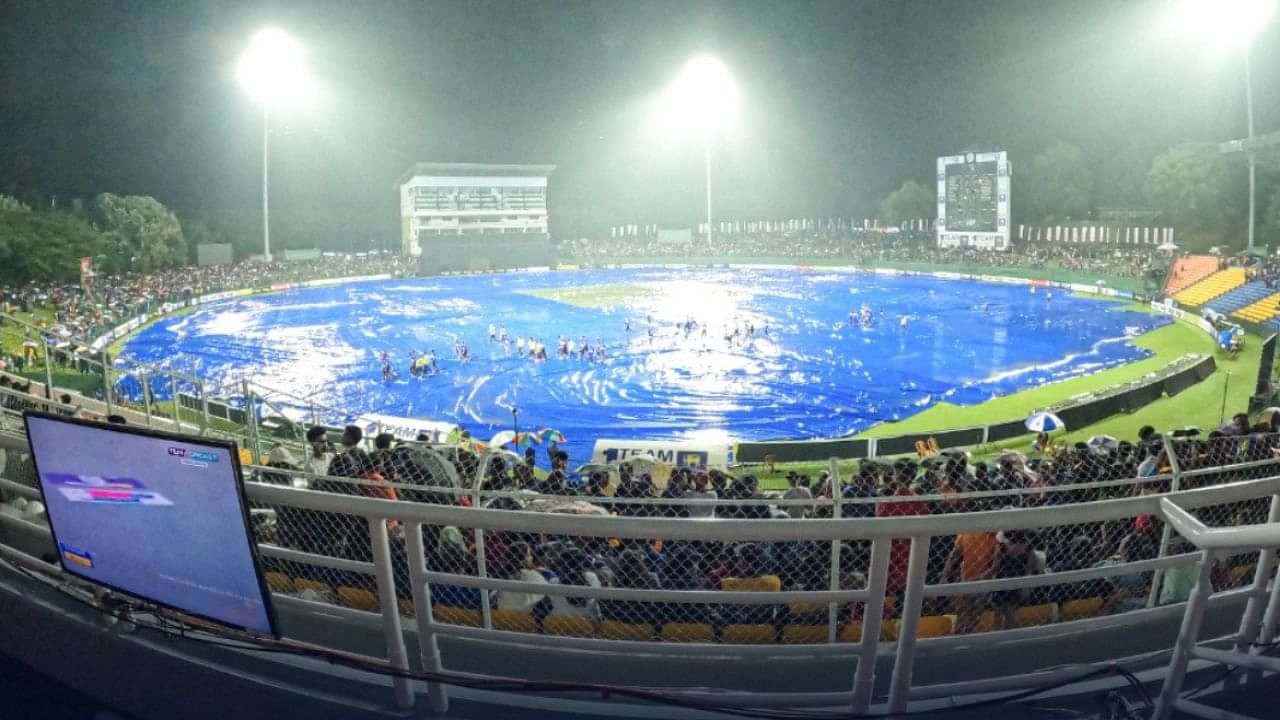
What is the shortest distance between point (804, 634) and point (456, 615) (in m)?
2.03

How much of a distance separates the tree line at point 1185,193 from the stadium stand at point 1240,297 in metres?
19.9

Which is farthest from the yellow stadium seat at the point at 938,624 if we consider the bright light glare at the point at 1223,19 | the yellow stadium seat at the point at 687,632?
the bright light glare at the point at 1223,19

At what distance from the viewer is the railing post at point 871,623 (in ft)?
10.1

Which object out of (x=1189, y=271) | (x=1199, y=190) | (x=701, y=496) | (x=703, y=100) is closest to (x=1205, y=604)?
(x=701, y=496)

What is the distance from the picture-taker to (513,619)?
4.92m

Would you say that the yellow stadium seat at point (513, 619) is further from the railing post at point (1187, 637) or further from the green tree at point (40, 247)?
the green tree at point (40, 247)

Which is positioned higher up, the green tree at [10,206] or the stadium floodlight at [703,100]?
the stadium floodlight at [703,100]

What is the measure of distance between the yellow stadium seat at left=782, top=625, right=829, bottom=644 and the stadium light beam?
58.6 meters

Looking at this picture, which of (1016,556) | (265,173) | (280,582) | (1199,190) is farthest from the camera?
(1199,190)

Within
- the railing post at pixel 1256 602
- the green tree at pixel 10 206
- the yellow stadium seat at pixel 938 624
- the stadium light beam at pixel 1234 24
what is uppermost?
the stadium light beam at pixel 1234 24

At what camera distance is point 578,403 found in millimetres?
28125

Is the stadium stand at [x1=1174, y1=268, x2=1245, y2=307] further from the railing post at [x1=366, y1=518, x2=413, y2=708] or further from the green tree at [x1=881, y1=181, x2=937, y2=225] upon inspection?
the green tree at [x1=881, y1=181, x2=937, y2=225]

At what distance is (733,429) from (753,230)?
321 ft

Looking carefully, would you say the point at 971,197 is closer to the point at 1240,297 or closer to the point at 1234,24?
the point at 1234,24
